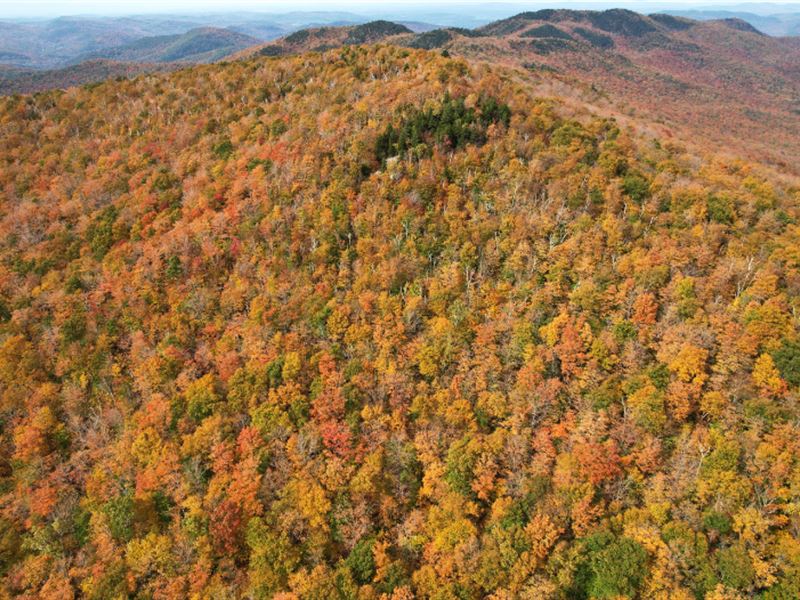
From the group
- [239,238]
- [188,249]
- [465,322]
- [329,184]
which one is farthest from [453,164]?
[188,249]

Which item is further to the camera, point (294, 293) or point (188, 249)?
point (188, 249)

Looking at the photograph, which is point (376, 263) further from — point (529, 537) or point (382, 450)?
point (529, 537)

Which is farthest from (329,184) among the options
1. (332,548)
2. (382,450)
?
(332,548)

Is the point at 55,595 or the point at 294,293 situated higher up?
the point at 294,293

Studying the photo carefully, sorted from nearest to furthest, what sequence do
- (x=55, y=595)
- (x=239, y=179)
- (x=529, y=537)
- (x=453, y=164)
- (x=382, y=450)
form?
1. (x=529, y=537)
2. (x=55, y=595)
3. (x=382, y=450)
4. (x=453, y=164)
5. (x=239, y=179)

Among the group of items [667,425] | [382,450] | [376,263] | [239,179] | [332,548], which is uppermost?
[239,179]

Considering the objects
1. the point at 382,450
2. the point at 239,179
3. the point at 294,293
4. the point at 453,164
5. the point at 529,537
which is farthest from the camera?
the point at 239,179
